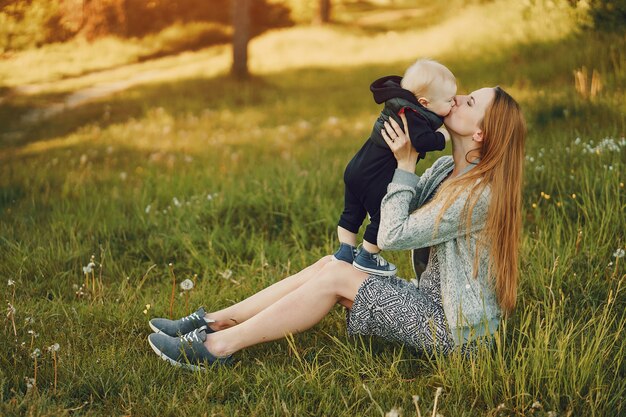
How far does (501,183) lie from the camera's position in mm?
2838

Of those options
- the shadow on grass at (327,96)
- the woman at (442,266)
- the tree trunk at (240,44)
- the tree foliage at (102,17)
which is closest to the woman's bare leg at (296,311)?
the woman at (442,266)

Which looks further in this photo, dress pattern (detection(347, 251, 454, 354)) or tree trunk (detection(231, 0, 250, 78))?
tree trunk (detection(231, 0, 250, 78))

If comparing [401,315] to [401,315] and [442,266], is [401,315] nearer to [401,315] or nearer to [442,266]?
[401,315]

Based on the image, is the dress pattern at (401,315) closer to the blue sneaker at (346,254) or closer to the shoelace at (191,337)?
the blue sneaker at (346,254)

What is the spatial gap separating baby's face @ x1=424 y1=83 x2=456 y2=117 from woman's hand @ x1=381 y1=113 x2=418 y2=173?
0.14 meters

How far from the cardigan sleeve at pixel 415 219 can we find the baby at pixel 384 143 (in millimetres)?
159

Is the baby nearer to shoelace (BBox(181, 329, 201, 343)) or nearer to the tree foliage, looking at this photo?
shoelace (BBox(181, 329, 201, 343))

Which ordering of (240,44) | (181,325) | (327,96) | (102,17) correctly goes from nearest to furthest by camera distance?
(181,325) < (102,17) < (327,96) < (240,44)

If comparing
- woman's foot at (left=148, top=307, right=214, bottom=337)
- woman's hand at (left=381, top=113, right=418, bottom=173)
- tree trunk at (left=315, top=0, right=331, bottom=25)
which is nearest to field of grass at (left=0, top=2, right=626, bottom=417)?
woman's foot at (left=148, top=307, right=214, bottom=337)

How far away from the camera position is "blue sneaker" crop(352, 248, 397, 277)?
3.04m

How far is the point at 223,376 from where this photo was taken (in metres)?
2.94

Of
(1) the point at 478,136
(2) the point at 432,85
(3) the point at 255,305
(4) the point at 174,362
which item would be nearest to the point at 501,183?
(1) the point at 478,136

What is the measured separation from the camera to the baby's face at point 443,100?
288cm

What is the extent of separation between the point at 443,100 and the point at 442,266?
69cm
